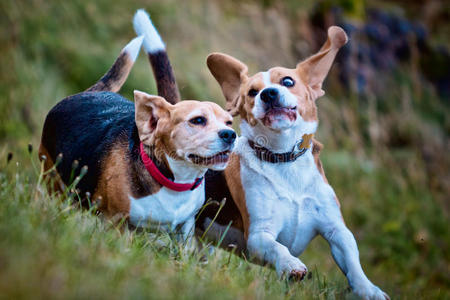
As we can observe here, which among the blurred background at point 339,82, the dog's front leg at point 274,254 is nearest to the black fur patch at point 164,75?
the dog's front leg at point 274,254

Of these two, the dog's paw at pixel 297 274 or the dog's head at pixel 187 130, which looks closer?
the dog's paw at pixel 297 274

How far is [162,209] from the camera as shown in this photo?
316cm

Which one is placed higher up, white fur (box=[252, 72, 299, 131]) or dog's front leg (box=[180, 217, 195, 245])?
white fur (box=[252, 72, 299, 131])

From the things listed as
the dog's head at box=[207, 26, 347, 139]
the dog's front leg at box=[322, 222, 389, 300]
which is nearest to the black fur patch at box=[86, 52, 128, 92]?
the dog's head at box=[207, 26, 347, 139]

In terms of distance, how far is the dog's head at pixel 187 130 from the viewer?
303 cm

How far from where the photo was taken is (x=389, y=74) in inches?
344

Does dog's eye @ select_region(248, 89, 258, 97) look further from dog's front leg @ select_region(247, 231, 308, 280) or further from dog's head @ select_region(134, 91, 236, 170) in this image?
dog's front leg @ select_region(247, 231, 308, 280)

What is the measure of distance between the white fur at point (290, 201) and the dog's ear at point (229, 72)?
0.33 meters

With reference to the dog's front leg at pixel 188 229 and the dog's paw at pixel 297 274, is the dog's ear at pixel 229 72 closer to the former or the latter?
the dog's front leg at pixel 188 229

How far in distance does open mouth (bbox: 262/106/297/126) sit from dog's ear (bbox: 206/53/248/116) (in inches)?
21.7

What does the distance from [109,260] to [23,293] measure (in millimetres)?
531

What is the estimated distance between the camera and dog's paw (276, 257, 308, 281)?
9.49 feet

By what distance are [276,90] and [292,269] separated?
1.05m

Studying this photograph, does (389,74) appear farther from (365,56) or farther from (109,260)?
(109,260)
